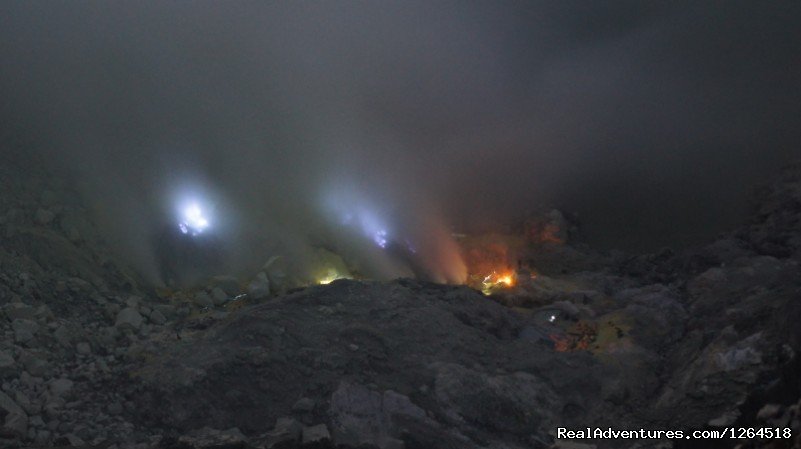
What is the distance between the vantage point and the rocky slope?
1064cm

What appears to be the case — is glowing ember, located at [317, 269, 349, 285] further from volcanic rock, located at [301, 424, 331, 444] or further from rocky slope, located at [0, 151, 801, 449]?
volcanic rock, located at [301, 424, 331, 444]

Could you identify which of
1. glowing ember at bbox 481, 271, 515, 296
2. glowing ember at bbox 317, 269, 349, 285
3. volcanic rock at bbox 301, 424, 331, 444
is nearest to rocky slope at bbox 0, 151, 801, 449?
volcanic rock at bbox 301, 424, 331, 444

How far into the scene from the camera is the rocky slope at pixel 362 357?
10.6 meters

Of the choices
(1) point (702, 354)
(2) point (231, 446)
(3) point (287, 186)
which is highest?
(3) point (287, 186)

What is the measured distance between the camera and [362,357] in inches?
517

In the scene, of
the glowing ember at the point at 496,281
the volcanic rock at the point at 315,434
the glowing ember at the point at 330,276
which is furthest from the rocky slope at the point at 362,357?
the glowing ember at the point at 496,281

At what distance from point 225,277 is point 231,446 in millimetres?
8598

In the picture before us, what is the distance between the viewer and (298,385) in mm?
11961

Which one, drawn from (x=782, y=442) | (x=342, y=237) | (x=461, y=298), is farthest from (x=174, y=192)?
(x=782, y=442)

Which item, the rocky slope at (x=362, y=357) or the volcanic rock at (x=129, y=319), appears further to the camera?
the volcanic rock at (x=129, y=319)

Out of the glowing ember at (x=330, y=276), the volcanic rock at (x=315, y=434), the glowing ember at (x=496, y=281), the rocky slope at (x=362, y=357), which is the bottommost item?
the volcanic rock at (x=315, y=434)

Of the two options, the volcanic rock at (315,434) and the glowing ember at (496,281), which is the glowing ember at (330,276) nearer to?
the glowing ember at (496,281)

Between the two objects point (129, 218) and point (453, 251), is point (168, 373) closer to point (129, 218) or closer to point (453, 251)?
point (129, 218)

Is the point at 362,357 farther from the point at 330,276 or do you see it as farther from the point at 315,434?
the point at 330,276
